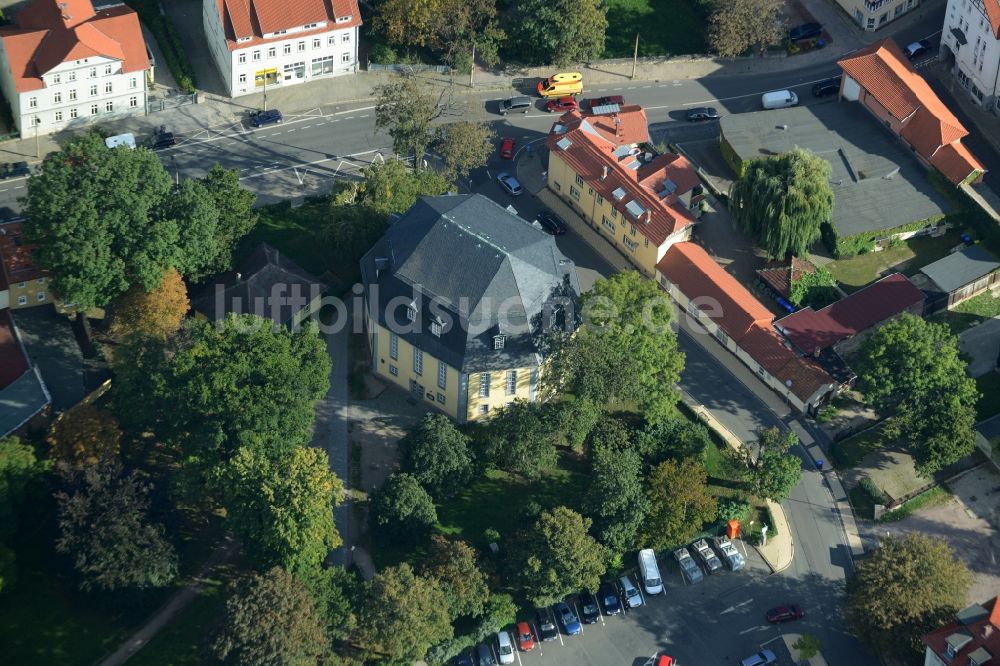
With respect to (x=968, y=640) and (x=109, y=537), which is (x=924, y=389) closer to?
(x=968, y=640)

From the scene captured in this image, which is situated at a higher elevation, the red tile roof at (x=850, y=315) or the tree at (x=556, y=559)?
the red tile roof at (x=850, y=315)

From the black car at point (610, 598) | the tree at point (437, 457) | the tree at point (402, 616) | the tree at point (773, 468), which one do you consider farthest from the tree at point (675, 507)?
the tree at point (402, 616)

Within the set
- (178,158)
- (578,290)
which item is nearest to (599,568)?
(578,290)

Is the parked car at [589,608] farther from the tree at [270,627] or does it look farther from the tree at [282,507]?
the tree at [270,627]

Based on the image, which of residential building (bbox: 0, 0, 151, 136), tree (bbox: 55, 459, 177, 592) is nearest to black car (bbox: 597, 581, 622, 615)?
tree (bbox: 55, 459, 177, 592)

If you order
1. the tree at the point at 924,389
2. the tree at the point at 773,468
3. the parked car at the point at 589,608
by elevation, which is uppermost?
the tree at the point at 924,389

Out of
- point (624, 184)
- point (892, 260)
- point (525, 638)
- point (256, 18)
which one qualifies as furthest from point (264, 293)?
point (892, 260)

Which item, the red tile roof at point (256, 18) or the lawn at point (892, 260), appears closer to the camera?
the lawn at point (892, 260)
